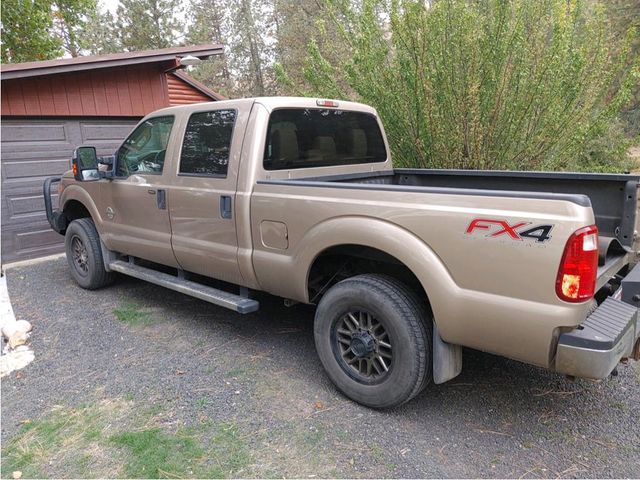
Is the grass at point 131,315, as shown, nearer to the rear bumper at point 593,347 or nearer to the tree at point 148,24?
the rear bumper at point 593,347

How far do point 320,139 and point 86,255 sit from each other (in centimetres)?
317

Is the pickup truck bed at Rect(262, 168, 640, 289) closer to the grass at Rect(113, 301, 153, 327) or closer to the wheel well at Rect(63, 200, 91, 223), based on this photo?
the grass at Rect(113, 301, 153, 327)

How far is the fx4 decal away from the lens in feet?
7.09

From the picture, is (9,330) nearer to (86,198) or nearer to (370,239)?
(86,198)

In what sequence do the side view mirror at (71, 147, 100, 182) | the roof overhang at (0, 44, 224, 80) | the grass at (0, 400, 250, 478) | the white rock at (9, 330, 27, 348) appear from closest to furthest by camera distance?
the grass at (0, 400, 250, 478) → the white rock at (9, 330, 27, 348) → the side view mirror at (71, 147, 100, 182) → the roof overhang at (0, 44, 224, 80)

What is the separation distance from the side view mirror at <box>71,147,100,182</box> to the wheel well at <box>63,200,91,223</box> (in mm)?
1002

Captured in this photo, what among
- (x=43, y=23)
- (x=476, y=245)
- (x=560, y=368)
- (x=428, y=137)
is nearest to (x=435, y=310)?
(x=476, y=245)

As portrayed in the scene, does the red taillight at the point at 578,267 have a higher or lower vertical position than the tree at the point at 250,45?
lower

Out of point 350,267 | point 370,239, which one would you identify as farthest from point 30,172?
point 370,239

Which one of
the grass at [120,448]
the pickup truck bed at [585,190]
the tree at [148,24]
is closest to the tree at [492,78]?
the pickup truck bed at [585,190]

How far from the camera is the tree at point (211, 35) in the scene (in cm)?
2756

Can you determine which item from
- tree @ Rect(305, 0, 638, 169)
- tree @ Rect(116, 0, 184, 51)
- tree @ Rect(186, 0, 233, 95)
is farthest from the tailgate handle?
tree @ Rect(116, 0, 184, 51)

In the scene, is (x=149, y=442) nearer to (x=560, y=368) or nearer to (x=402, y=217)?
(x=402, y=217)

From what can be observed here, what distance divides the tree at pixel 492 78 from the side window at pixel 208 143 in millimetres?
3137
